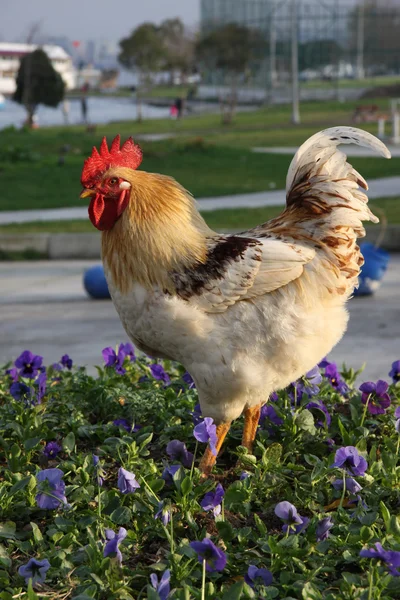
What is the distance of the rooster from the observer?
12.8 feet

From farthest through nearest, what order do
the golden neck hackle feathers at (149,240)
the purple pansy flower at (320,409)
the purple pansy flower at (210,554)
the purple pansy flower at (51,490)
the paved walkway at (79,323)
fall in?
the paved walkway at (79,323)
the purple pansy flower at (320,409)
the golden neck hackle feathers at (149,240)
the purple pansy flower at (51,490)
the purple pansy flower at (210,554)

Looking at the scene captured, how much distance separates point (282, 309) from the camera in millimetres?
3996

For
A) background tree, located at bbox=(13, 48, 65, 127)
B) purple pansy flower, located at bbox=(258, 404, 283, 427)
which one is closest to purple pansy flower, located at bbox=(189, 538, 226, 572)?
purple pansy flower, located at bbox=(258, 404, 283, 427)

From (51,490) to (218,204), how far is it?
1132 cm

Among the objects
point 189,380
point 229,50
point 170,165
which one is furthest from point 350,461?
point 229,50

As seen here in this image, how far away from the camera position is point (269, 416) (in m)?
4.52

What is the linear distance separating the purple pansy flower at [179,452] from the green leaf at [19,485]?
2.07 feet

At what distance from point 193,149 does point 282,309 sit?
18261mm

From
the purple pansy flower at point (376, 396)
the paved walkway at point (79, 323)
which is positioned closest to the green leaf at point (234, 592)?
the purple pansy flower at point (376, 396)

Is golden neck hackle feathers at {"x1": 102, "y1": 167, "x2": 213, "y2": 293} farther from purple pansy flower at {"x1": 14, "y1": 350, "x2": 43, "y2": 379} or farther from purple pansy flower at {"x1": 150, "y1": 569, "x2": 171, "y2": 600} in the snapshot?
purple pansy flower at {"x1": 150, "y1": 569, "x2": 171, "y2": 600}

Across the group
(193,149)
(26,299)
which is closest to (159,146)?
(193,149)

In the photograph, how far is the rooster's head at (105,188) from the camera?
401 centimetres

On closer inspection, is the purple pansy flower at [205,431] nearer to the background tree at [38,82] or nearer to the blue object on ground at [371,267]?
the blue object on ground at [371,267]

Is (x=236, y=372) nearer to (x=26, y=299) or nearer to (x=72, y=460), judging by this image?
(x=72, y=460)
